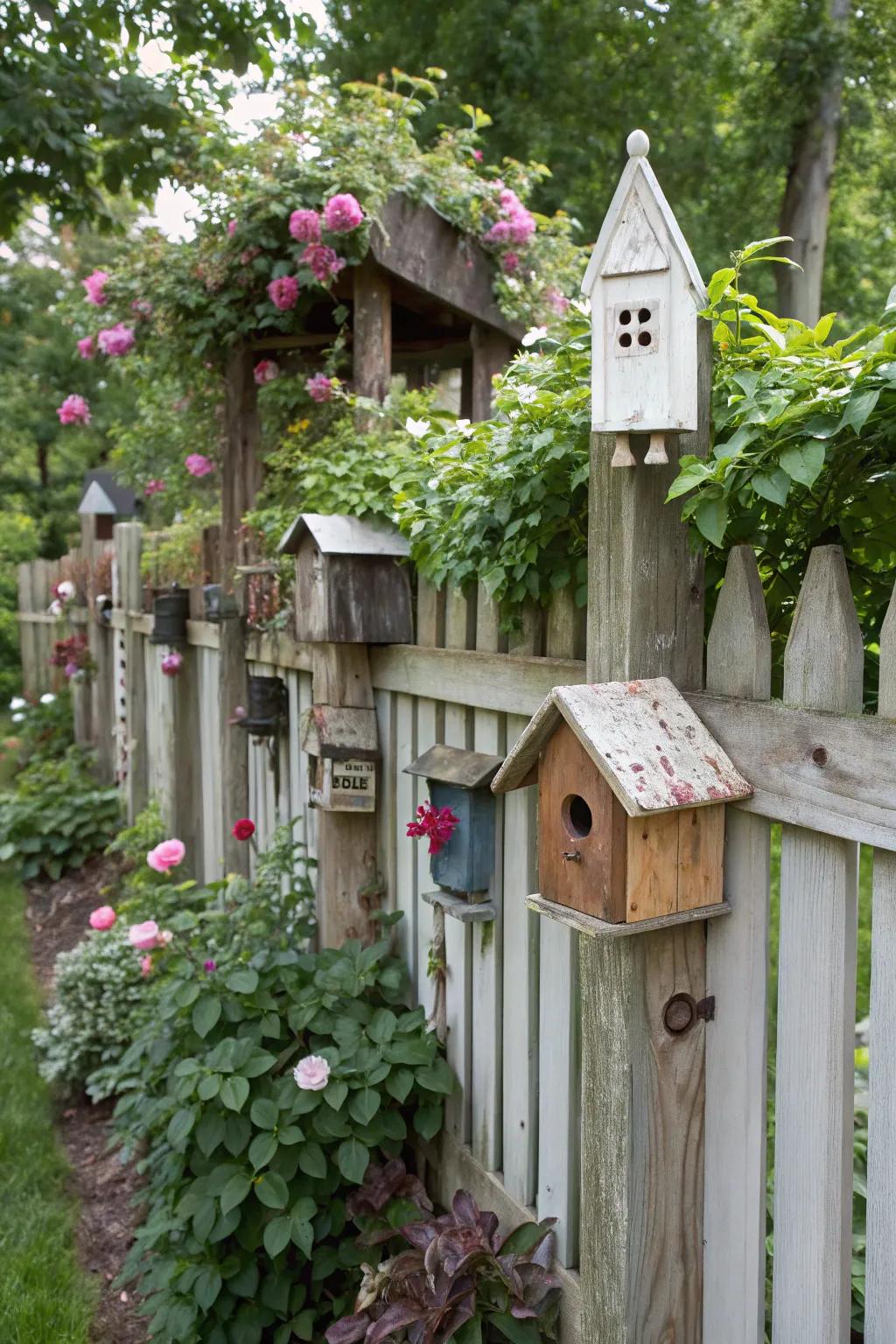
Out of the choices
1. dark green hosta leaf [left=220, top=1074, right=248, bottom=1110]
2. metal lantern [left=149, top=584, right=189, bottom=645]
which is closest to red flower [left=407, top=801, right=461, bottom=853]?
dark green hosta leaf [left=220, top=1074, right=248, bottom=1110]

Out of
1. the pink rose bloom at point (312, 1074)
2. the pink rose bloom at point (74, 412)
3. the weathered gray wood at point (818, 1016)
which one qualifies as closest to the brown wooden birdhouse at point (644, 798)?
the weathered gray wood at point (818, 1016)

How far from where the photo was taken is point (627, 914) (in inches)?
63.3

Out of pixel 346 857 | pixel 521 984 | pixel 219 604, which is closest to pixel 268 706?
pixel 219 604

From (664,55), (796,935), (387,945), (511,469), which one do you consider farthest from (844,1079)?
(664,55)

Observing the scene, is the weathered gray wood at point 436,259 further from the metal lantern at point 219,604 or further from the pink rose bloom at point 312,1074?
the pink rose bloom at point 312,1074

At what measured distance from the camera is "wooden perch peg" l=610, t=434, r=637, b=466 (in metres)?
1.63

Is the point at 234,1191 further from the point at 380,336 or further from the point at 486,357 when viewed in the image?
the point at 486,357

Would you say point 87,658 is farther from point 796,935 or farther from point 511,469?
point 796,935

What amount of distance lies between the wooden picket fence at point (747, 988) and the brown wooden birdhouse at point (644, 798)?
0.05 m

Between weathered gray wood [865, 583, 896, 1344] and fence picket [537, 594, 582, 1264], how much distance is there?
2.38 ft

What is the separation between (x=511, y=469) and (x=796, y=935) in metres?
0.99

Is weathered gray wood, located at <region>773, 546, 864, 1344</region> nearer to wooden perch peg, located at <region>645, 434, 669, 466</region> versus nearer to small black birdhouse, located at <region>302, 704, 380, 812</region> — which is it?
wooden perch peg, located at <region>645, 434, 669, 466</region>

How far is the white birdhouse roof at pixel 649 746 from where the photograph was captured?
1.55 metres

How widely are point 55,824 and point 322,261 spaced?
446 cm
